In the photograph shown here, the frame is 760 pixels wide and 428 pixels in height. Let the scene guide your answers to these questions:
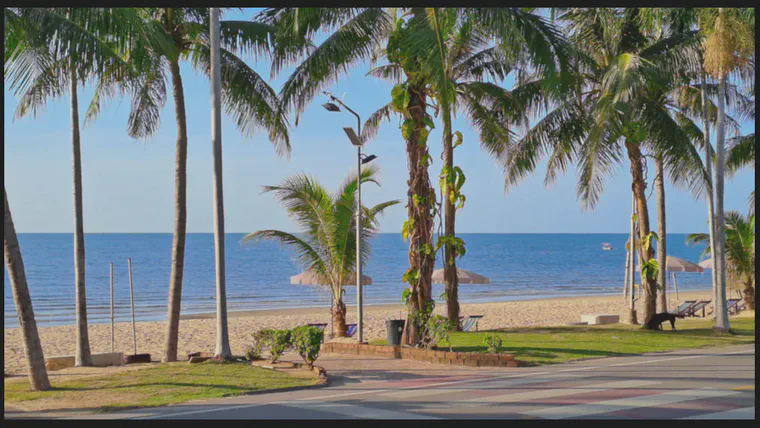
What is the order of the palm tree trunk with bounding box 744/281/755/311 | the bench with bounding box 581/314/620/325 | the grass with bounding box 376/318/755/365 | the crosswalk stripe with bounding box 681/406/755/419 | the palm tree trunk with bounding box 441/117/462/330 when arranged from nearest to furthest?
the crosswalk stripe with bounding box 681/406/755/419
the grass with bounding box 376/318/755/365
the palm tree trunk with bounding box 441/117/462/330
the bench with bounding box 581/314/620/325
the palm tree trunk with bounding box 744/281/755/311

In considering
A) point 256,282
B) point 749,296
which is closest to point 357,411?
point 749,296

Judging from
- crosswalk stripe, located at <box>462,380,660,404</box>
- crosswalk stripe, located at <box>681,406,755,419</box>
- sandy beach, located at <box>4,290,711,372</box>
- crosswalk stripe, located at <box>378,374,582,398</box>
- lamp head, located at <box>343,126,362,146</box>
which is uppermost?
lamp head, located at <box>343,126,362,146</box>

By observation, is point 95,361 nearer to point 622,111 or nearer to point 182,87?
point 182,87

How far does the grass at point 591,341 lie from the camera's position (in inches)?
610

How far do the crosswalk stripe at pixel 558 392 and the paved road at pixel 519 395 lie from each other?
0.01 m

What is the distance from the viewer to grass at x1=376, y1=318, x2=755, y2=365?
50.8 ft

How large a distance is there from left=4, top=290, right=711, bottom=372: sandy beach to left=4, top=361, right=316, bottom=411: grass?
5.26 meters

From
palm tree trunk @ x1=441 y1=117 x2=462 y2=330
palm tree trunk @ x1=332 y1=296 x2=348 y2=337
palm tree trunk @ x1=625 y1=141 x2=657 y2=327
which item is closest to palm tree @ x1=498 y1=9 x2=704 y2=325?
palm tree trunk @ x1=625 y1=141 x2=657 y2=327

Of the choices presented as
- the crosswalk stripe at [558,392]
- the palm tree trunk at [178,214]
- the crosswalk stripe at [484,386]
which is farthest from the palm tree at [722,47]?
the palm tree trunk at [178,214]

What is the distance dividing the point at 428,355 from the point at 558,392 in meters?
4.39

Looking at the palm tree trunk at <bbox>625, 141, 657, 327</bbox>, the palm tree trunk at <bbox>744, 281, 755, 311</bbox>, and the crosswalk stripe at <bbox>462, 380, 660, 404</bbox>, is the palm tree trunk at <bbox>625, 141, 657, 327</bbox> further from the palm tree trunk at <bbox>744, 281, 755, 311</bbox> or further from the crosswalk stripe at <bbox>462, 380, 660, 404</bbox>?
the palm tree trunk at <bbox>744, 281, 755, 311</bbox>

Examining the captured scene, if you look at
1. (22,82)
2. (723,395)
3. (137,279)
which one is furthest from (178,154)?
(137,279)

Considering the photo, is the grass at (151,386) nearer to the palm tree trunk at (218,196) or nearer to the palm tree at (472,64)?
the palm tree trunk at (218,196)

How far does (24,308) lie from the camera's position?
37.8 ft
